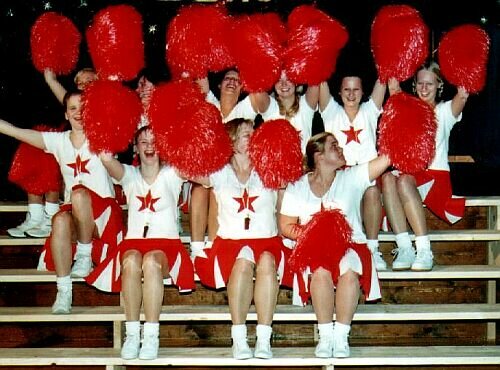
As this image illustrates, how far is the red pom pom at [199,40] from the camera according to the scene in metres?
3.73

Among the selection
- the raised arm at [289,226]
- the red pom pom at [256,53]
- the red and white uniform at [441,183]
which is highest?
the red pom pom at [256,53]

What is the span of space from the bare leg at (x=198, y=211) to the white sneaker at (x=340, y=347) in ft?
2.64

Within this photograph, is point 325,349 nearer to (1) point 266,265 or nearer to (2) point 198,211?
(1) point 266,265

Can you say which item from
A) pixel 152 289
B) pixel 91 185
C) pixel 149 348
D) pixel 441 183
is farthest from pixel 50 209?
pixel 441 183

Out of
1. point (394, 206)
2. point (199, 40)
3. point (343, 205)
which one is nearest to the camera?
point (343, 205)

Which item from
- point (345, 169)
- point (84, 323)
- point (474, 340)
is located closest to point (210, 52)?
point (345, 169)

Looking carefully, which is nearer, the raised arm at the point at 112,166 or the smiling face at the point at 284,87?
the raised arm at the point at 112,166

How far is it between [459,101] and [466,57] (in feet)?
0.82

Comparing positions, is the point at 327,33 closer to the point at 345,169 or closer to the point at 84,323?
the point at 345,169

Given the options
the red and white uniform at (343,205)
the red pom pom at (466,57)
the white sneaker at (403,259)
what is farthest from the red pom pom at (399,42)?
the white sneaker at (403,259)

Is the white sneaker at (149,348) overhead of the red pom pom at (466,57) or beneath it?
beneath

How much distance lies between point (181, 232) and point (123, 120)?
85 centimetres

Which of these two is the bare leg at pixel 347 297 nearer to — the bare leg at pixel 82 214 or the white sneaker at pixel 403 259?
the white sneaker at pixel 403 259

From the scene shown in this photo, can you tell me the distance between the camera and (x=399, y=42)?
3.73m
